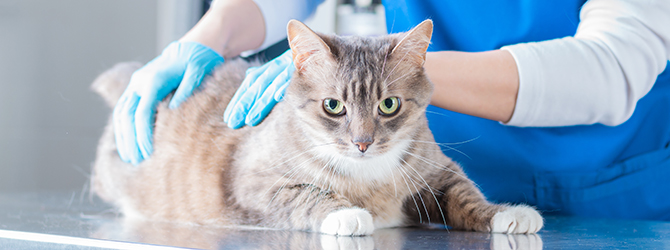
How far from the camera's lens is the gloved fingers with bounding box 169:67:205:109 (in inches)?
60.0

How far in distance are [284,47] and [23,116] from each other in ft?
3.76

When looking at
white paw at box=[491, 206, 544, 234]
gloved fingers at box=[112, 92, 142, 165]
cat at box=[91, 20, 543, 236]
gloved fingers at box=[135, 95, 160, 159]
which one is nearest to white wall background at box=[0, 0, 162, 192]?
gloved fingers at box=[112, 92, 142, 165]

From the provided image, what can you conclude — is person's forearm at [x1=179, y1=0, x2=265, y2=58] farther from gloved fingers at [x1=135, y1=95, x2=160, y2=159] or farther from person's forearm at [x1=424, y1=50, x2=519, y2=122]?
person's forearm at [x1=424, y1=50, x2=519, y2=122]

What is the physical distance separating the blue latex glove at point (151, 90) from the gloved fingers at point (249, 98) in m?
0.28

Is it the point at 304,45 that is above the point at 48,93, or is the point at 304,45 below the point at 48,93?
above

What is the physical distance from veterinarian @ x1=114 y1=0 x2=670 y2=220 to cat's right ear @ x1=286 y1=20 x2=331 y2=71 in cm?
17

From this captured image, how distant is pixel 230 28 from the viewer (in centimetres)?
174

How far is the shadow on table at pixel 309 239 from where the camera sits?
0.86m

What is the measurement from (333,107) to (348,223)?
0.87 feet

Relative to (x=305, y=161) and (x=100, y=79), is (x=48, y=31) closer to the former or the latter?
(x=100, y=79)

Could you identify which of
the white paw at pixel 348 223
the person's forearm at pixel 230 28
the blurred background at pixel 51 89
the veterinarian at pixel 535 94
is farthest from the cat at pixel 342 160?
the blurred background at pixel 51 89

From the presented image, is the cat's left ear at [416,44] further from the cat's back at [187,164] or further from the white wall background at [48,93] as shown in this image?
the white wall background at [48,93]

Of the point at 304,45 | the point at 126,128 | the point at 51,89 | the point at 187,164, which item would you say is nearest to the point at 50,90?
the point at 51,89

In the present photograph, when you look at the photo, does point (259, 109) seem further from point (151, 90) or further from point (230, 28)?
point (230, 28)
